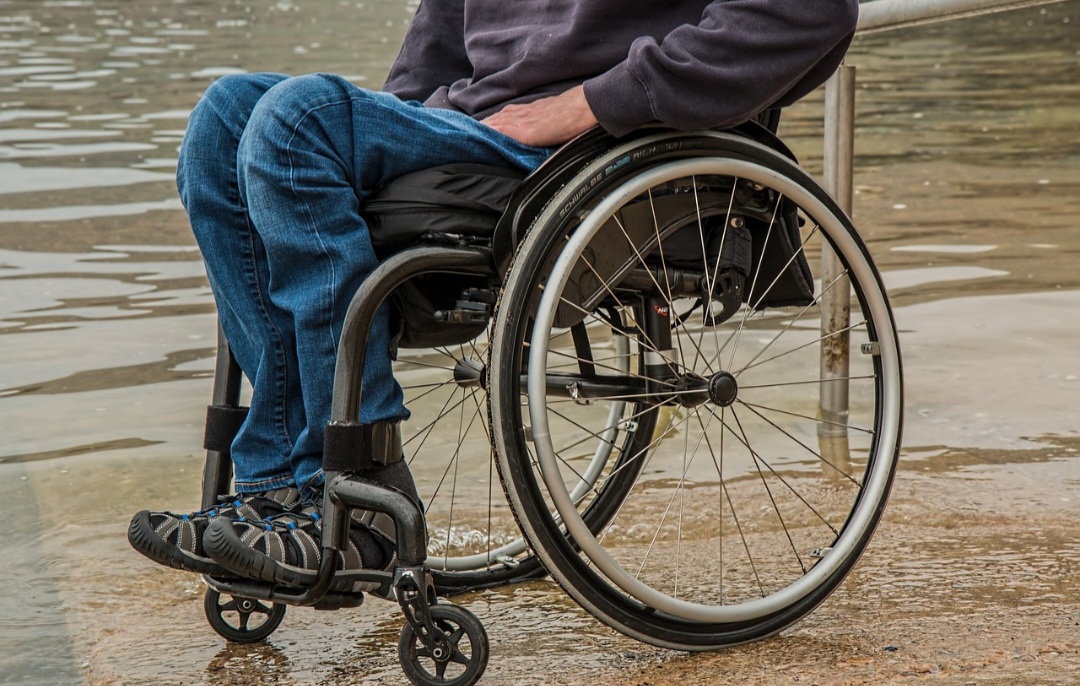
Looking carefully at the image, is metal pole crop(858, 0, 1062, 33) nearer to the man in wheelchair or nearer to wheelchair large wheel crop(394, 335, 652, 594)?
the man in wheelchair

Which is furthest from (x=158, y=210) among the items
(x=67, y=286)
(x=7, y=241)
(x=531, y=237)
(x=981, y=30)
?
(x=981, y=30)

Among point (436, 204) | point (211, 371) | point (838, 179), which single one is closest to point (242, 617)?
point (436, 204)

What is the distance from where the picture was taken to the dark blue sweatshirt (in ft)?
6.28

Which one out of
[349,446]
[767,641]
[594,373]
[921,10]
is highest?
[921,10]

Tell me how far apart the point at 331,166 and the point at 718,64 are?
558mm

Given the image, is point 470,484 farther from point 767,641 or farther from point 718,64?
point 718,64

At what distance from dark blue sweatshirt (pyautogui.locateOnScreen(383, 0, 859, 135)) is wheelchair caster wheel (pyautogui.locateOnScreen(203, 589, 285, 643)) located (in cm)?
86

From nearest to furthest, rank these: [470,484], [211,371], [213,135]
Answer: [213,135]
[470,484]
[211,371]

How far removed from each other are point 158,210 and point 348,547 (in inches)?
181

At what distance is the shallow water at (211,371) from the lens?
2211 millimetres

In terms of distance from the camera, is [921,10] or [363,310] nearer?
[363,310]

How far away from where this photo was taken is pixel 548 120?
201 cm

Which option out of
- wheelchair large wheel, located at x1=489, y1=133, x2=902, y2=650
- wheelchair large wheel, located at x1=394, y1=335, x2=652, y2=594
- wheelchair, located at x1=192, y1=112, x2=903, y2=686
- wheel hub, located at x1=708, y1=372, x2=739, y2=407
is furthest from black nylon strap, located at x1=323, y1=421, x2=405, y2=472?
wheel hub, located at x1=708, y1=372, x2=739, y2=407

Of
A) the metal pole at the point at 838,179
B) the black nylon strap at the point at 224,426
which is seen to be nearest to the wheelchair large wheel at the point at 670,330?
the black nylon strap at the point at 224,426
